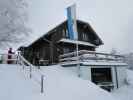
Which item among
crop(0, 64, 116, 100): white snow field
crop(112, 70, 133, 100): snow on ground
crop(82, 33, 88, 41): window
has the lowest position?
crop(112, 70, 133, 100): snow on ground

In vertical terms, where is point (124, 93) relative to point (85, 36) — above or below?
below

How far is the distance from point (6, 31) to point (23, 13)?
116 inches

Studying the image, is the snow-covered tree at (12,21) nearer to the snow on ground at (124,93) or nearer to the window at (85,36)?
the window at (85,36)

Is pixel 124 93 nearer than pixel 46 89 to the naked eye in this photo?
No

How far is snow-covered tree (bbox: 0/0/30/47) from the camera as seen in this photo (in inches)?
616

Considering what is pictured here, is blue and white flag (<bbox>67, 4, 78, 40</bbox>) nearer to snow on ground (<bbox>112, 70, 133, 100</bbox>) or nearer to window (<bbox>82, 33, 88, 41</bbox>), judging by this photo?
snow on ground (<bbox>112, 70, 133, 100</bbox>)

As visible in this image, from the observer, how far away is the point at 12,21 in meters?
16.4

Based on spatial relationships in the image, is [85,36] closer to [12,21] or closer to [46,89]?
[12,21]

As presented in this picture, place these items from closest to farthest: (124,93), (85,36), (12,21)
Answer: (124,93), (12,21), (85,36)

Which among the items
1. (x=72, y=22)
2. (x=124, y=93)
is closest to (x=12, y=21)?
(x=72, y=22)

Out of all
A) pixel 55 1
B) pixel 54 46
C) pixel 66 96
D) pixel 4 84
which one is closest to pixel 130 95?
pixel 66 96

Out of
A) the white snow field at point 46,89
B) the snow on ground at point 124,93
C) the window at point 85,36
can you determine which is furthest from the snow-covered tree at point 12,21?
the snow on ground at point 124,93

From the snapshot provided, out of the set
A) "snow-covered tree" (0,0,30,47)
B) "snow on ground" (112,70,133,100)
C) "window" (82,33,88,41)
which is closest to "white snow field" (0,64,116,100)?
"snow on ground" (112,70,133,100)

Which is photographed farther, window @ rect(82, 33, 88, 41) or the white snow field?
window @ rect(82, 33, 88, 41)
